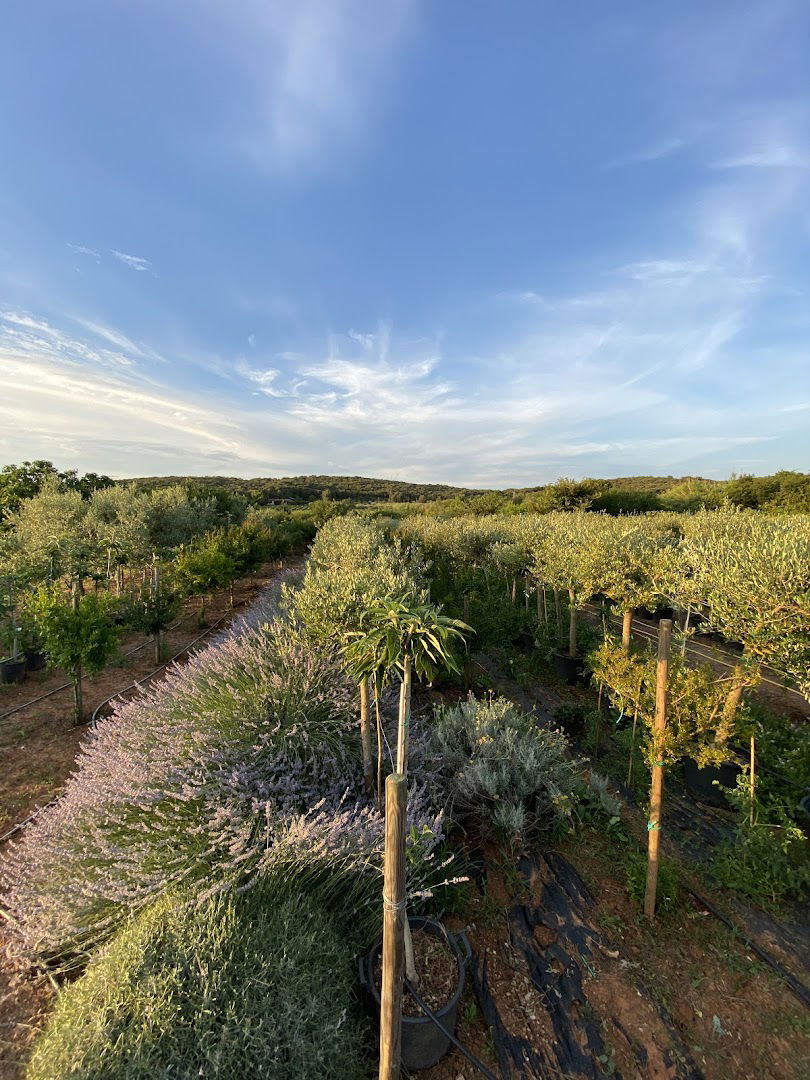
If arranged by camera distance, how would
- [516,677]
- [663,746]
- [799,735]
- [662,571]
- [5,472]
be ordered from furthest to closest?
[5,472] → [516,677] → [662,571] → [799,735] → [663,746]

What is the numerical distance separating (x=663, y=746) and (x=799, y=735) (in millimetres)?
2591

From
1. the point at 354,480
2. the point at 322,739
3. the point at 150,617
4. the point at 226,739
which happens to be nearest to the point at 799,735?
the point at 322,739

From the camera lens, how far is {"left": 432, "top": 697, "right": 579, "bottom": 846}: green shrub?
3.93m

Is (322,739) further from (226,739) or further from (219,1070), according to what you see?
(219,1070)

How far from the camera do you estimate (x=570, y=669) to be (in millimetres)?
7523

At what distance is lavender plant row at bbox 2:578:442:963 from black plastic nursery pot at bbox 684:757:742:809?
318cm

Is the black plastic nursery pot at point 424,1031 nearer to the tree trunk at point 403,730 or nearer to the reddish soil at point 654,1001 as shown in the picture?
the reddish soil at point 654,1001

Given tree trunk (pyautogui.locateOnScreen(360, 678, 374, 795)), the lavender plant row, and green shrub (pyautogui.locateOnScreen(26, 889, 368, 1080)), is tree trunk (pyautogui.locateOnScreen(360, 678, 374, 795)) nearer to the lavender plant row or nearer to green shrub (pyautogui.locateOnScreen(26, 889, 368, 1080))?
the lavender plant row

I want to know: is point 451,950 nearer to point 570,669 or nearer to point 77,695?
point 570,669

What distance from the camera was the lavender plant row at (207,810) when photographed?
282 cm

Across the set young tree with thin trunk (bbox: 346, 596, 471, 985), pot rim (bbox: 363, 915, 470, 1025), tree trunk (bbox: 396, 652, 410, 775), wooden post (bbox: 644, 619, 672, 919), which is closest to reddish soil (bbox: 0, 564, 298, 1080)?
pot rim (bbox: 363, 915, 470, 1025)

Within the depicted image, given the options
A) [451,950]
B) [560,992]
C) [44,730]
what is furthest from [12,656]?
[560,992]

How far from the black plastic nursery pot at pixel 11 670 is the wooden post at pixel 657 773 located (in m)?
9.91

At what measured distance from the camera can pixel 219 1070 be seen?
5.99 ft
